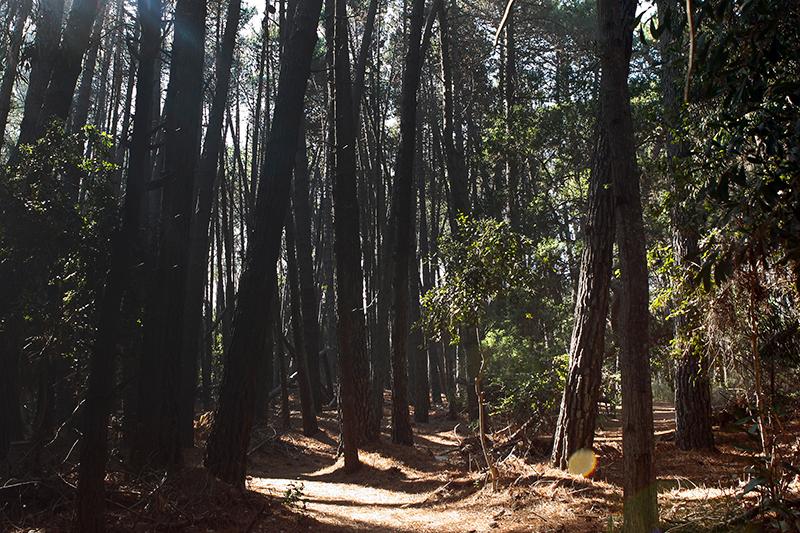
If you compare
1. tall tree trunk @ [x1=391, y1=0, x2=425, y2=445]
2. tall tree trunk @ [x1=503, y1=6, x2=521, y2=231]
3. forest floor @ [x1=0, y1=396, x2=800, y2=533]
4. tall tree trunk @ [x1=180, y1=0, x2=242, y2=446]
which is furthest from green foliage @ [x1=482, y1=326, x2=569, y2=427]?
tall tree trunk @ [x1=503, y1=6, x2=521, y2=231]

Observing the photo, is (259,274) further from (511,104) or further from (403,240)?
(511,104)

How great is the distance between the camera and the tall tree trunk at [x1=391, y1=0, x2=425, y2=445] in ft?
43.6

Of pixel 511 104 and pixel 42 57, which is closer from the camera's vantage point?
pixel 42 57

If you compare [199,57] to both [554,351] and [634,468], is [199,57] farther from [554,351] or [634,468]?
[554,351]

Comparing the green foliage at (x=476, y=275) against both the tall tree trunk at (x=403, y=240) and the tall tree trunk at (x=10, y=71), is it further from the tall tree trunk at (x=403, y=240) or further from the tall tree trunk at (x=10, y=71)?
the tall tree trunk at (x=10, y=71)

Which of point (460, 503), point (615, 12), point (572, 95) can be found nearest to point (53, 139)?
point (615, 12)

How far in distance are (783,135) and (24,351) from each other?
8.88 m

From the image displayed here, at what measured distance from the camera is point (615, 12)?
17.3ft

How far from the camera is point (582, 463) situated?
27.8ft

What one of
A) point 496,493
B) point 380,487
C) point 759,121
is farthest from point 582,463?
point 759,121

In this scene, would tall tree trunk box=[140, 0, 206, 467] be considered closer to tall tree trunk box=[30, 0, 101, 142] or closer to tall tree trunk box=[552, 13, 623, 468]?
tall tree trunk box=[30, 0, 101, 142]

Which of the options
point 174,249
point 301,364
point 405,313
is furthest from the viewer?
point 301,364

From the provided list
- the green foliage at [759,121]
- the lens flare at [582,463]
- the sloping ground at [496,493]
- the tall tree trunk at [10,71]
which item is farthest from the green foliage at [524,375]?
the tall tree trunk at [10,71]

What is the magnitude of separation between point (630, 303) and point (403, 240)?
350 inches
